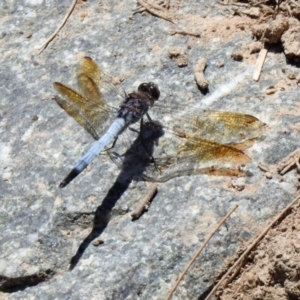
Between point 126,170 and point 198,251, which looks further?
point 126,170

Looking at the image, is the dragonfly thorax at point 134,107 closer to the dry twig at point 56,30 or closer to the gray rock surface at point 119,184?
the gray rock surface at point 119,184

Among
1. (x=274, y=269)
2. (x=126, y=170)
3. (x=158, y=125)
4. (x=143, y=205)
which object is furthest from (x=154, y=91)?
(x=274, y=269)

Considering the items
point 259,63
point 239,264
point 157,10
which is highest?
point 157,10

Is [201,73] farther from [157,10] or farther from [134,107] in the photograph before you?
[157,10]

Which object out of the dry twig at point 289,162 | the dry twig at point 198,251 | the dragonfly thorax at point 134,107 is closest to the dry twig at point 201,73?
the dragonfly thorax at point 134,107

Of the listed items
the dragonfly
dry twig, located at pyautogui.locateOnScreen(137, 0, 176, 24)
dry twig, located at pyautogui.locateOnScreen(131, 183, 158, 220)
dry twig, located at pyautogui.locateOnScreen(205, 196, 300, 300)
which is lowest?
dry twig, located at pyautogui.locateOnScreen(205, 196, 300, 300)

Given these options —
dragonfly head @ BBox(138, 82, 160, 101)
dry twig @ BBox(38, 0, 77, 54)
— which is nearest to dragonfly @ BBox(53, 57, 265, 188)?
dragonfly head @ BBox(138, 82, 160, 101)

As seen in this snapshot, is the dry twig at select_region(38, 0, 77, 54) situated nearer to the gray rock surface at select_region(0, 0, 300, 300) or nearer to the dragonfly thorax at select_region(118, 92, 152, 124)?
the gray rock surface at select_region(0, 0, 300, 300)

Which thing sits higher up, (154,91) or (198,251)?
(154,91)
